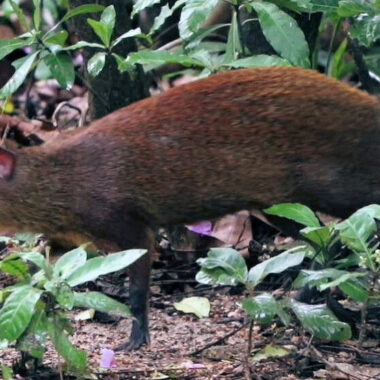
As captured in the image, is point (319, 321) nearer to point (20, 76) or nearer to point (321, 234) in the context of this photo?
point (321, 234)

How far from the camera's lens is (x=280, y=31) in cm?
506

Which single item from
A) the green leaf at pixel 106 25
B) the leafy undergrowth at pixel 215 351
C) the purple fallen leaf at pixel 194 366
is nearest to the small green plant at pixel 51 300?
the leafy undergrowth at pixel 215 351

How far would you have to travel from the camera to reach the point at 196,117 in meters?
5.04

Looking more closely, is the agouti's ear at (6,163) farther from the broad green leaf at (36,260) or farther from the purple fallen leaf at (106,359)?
the broad green leaf at (36,260)

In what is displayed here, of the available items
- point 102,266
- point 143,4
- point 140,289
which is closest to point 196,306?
point 140,289

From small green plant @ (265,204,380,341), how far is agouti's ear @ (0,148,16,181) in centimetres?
160

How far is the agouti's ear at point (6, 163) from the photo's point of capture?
5.11m

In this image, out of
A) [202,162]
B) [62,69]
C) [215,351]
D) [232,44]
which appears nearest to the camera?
[215,351]

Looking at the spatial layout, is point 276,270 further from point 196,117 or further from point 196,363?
point 196,117

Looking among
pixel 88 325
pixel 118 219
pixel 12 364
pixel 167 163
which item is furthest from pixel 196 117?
pixel 12 364

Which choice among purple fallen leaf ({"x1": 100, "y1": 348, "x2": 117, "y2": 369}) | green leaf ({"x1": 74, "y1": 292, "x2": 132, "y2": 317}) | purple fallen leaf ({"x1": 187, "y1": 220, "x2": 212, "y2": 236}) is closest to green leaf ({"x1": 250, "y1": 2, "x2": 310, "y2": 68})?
purple fallen leaf ({"x1": 187, "y1": 220, "x2": 212, "y2": 236})

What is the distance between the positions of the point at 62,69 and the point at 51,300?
1881 mm

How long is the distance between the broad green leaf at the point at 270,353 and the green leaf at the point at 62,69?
5.82 ft

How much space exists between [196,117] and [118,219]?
598mm
